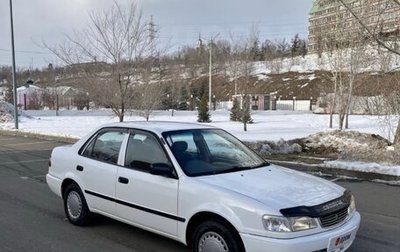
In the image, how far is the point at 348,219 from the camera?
4438mm

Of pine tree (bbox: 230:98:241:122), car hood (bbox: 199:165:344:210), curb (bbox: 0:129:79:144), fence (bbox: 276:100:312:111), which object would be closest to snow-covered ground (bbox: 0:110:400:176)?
curb (bbox: 0:129:79:144)

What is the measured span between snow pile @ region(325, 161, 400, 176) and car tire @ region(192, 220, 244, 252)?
642 cm

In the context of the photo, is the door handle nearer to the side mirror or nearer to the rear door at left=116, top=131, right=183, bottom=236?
the rear door at left=116, top=131, right=183, bottom=236

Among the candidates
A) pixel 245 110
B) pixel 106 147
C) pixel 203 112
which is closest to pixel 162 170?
pixel 106 147

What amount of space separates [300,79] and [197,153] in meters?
103

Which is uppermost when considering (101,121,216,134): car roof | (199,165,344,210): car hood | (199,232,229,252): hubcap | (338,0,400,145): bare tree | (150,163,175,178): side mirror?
(338,0,400,145): bare tree

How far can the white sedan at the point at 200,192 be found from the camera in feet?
13.0

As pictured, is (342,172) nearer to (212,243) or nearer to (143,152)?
(143,152)

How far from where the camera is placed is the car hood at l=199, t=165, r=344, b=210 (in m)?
4.09

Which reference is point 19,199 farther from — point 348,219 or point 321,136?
point 321,136

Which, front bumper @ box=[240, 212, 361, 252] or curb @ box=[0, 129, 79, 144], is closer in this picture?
front bumper @ box=[240, 212, 361, 252]

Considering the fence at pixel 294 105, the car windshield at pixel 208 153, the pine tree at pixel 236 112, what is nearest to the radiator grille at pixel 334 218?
the car windshield at pixel 208 153

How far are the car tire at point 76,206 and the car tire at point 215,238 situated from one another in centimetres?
215

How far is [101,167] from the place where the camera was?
18.7 feet
